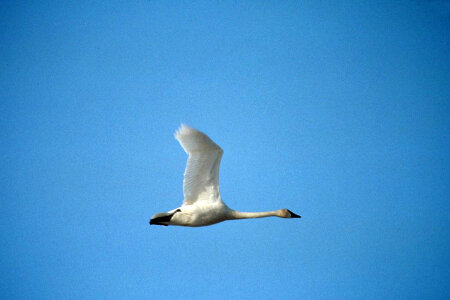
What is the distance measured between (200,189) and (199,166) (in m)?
0.81

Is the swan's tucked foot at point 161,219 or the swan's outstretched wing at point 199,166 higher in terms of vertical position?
the swan's outstretched wing at point 199,166

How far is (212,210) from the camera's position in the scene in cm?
1555

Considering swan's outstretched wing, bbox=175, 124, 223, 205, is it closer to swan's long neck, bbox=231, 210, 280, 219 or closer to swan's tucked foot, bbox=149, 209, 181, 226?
swan's long neck, bbox=231, 210, 280, 219

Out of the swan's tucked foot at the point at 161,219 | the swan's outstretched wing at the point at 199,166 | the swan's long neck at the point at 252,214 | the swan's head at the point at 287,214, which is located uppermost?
the swan's outstretched wing at the point at 199,166

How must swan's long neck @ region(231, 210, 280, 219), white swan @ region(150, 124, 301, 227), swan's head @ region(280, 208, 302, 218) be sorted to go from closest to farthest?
white swan @ region(150, 124, 301, 227), swan's long neck @ region(231, 210, 280, 219), swan's head @ region(280, 208, 302, 218)

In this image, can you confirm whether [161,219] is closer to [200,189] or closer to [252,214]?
[200,189]

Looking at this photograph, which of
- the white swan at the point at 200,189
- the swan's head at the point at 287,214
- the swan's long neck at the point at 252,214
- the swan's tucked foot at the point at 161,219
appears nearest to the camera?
the swan's tucked foot at the point at 161,219

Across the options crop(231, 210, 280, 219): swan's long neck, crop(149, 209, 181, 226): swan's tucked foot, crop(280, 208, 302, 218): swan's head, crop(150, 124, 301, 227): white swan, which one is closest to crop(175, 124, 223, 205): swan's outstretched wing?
crop(150, 124, 301, 227): white swan

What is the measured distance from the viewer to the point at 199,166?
15492mm

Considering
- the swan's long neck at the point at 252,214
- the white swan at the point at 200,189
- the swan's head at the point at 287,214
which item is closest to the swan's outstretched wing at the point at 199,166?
the white swan at the point at 200,189

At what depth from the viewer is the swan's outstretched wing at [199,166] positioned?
15.2m

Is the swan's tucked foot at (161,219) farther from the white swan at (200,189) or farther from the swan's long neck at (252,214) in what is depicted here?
the swan's long neck at (252,214)

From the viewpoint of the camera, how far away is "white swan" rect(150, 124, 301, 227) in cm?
1519

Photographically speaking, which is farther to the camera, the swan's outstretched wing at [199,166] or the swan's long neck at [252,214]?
the swan's long neck at [252,214]
